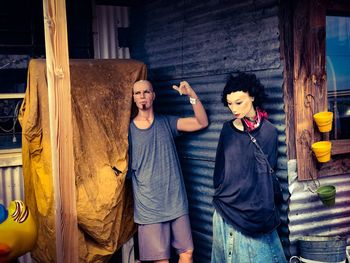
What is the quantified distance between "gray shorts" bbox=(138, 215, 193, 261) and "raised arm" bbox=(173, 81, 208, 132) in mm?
1091

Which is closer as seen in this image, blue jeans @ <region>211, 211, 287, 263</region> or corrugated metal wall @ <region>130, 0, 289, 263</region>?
blue jeans @ <region>211, 211, 287, 263</region>

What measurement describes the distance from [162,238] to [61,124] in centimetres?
230

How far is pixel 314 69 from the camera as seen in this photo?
17.3ft

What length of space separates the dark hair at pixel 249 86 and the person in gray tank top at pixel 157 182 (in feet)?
2.39

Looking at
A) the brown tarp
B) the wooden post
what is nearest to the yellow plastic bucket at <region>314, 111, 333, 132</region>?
the brown tarp

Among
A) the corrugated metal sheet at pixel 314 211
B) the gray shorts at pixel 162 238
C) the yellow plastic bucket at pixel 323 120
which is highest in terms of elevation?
the yellow plastic bucket at pixel 323 120

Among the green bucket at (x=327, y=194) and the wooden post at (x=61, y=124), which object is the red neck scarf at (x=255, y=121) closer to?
the green bucket at (x=327, y=194)

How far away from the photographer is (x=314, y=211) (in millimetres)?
5453

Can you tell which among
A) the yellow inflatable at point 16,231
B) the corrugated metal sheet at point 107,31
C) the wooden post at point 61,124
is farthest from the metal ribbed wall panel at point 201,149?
the wooden post at point 61,124

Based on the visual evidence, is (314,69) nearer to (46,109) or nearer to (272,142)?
(272,142)

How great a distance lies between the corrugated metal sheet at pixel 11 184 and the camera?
638cm

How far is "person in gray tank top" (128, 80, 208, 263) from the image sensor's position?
582cm

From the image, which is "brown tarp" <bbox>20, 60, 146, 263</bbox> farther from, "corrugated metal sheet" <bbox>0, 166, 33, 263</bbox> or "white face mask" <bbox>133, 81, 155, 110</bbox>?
"corrugated metal sheet" <bbox>0, 166, 33, 263</bbox>

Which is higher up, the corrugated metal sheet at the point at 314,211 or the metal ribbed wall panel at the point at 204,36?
the metal ribbed wall panel at the point at 204,36
